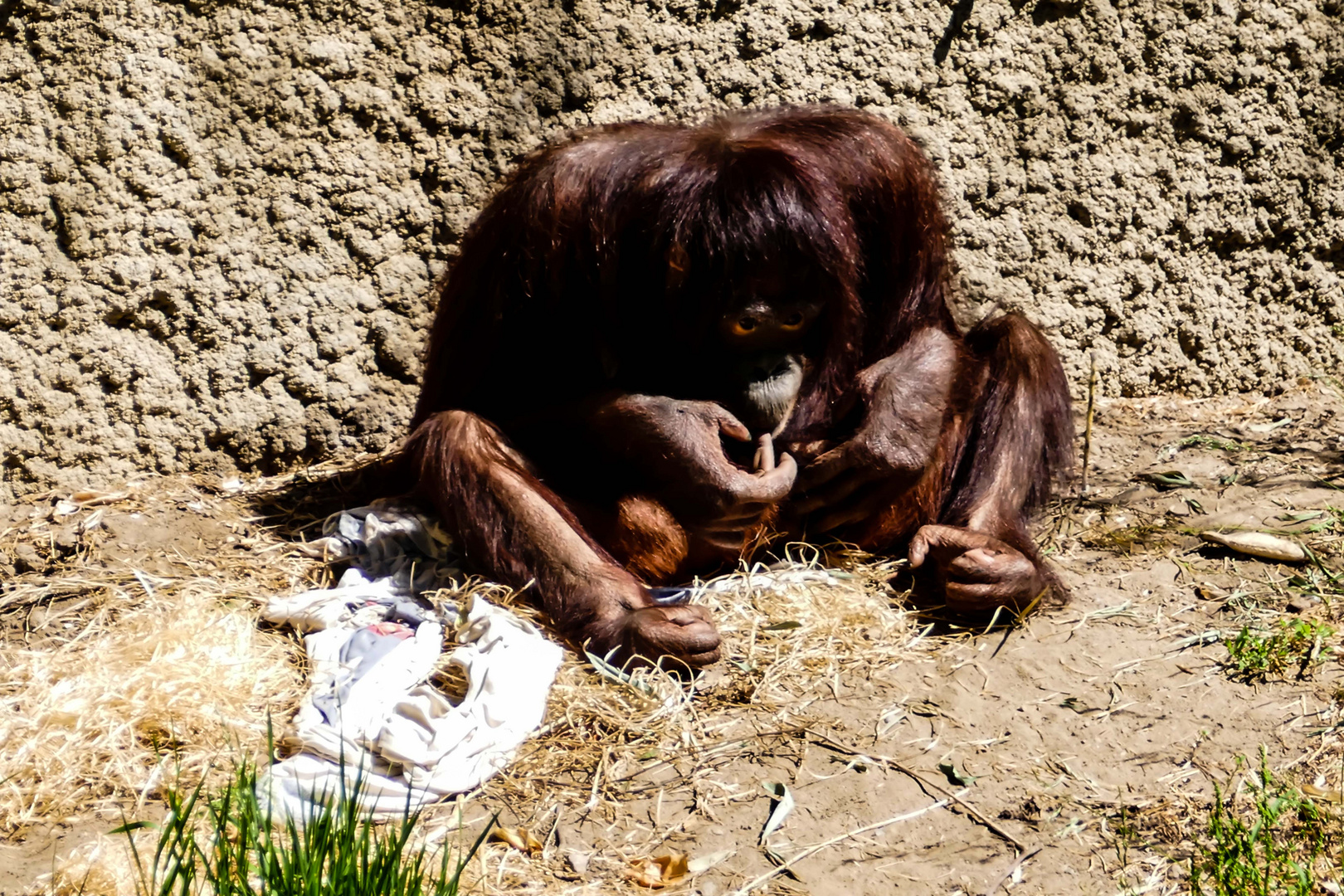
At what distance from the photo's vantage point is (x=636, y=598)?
2924mm

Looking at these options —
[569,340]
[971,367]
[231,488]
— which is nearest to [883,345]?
[971,367]

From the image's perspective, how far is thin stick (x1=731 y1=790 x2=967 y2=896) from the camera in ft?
7.09

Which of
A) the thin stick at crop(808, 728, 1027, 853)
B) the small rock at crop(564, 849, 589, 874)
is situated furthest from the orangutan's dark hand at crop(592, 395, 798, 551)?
the small rock at crop(564, 849, 589, 874)

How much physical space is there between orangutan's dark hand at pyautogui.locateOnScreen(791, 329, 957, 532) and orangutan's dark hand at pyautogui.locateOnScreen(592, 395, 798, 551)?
136 millimetres

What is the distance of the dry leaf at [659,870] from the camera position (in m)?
2.17

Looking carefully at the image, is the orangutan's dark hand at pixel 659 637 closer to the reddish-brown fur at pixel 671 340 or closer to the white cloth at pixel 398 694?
the reddish-brown fur at pixel 671 340

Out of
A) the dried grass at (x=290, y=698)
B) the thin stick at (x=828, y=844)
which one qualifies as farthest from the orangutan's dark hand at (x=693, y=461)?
the thin stick at (x=828, y=844)

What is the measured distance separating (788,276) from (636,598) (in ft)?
2.72

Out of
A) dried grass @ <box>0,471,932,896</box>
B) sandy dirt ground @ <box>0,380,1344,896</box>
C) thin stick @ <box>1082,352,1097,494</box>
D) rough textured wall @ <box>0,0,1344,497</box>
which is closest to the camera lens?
sandy dirt ground @ <box>0,380,1344,896</box>

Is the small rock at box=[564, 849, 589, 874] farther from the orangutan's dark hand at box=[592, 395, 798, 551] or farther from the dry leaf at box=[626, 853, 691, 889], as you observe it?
the orangutan's dark hand at box=[592, 395, 798, 551]

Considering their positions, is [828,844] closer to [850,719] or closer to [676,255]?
[850,719]

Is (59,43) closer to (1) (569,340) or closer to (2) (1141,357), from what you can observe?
(1) (569,340)

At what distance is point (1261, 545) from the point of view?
3.21m

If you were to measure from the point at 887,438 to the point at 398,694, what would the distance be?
1281 mm
